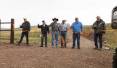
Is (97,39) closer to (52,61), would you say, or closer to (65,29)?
(65,29)

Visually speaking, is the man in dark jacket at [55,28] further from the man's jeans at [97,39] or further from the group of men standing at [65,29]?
the man's jeans at [97,39]

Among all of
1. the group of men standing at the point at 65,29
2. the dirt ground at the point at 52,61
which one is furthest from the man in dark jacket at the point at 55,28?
the dirt ground at the point at 52,61

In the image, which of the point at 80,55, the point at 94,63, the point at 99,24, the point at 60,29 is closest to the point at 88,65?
the point at 94,63

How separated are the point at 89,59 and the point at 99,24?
548 centimetres

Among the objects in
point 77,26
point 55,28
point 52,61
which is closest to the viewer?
point 52,61

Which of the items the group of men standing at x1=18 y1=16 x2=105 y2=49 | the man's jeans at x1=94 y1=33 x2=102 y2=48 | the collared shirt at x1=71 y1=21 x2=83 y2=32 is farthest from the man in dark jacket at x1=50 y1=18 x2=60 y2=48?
the man's jeans at x1=94 y1=33 x2=102 y2=48

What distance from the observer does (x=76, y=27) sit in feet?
74.6

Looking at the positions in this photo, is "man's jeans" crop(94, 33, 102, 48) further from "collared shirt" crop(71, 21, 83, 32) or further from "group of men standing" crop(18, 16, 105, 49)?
"collared shirt" crop(71, 21, 83, 32)

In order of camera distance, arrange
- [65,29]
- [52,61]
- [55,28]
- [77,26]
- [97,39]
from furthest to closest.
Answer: [55,28]
[65,29]
[77,26]
[97,39]
[52,61]

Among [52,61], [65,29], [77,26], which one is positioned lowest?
[52,61]

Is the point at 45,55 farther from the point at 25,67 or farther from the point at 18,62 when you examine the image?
the point at 25,67

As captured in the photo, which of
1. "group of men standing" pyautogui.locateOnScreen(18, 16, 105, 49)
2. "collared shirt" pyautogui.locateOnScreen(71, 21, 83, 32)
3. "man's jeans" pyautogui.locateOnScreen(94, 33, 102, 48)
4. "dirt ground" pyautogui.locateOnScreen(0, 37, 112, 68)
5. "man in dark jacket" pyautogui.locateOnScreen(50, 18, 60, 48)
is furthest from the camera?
"man in dark jacket" pyautogui.locateOnScreen(50, 18, 60, 48)

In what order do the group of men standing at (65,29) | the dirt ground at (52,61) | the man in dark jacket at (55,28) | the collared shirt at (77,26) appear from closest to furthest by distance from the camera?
the dirt ground at (52,61) < the group of men standing at (65,29) < the collared shirt at (77,26) < the man in dark jacket at (55,28)

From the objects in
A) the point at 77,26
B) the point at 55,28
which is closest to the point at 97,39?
the point at 77,26
